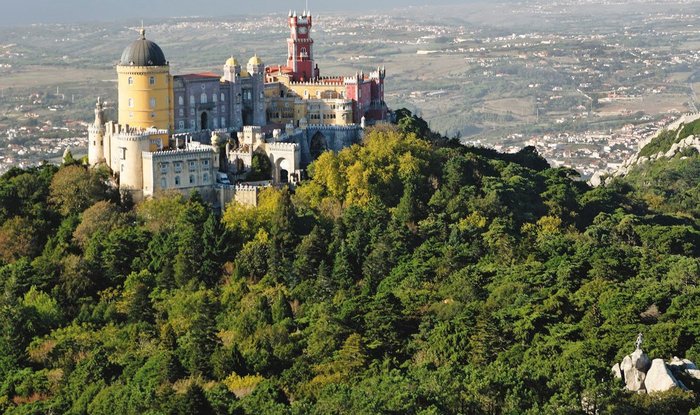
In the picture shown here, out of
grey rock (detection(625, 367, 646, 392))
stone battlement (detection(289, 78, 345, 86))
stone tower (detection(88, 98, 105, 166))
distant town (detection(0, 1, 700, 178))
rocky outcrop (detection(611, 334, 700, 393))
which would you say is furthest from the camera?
distant town (detection(0, 1, 700, 178))

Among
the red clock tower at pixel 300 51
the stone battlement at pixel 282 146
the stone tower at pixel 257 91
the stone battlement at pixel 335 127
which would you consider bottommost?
the stone battlement at pixel 282 146

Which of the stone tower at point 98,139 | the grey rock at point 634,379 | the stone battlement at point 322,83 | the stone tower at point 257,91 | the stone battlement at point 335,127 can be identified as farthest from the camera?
the stone battlement at point 322,83

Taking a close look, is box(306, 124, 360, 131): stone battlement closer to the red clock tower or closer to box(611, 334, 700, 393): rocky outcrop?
the red clock tower

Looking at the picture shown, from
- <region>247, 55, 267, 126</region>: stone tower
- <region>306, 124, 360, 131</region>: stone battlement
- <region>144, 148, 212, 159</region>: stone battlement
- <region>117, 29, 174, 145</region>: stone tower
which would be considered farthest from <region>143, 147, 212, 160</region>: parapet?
<region>306, 124, 360, 131</region>: stone battlement

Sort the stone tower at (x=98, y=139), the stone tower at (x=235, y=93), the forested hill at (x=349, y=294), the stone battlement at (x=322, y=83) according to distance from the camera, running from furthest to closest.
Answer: the stone battlement at (x=322, y=83), the stone tower at (x=235, y=93), the stone tower at (x=98, y=139), the forested hill at (x=349, y=294)

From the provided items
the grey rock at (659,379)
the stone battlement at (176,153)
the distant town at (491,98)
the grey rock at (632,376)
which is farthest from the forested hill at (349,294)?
the distant town at (491,98)

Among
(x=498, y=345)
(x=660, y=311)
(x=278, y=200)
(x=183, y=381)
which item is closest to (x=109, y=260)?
(x=278, y=200)

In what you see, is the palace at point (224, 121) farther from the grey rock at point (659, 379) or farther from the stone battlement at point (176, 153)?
the grey rock at point (659, 379)
